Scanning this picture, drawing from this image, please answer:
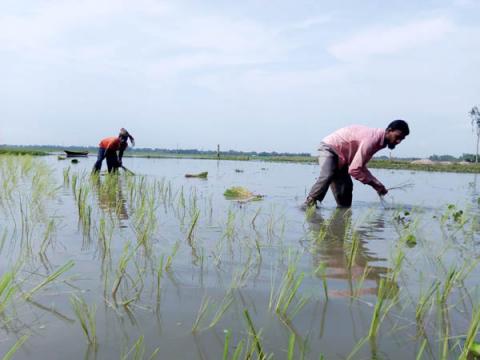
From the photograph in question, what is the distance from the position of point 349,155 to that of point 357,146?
0.15 m

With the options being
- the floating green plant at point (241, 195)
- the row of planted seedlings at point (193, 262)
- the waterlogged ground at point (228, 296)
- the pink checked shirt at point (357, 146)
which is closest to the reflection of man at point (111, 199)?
the row of planted seedlings at point (193, 262)

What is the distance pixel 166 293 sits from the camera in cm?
195

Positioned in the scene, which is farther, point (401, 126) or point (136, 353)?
point (401, 126)

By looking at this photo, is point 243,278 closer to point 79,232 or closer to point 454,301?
point 454,301

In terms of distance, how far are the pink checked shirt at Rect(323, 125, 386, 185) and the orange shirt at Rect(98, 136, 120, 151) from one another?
4818 mm

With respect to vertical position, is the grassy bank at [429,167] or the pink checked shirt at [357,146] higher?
the pink checked shirt at [357,146]

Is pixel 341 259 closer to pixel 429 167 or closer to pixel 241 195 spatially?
pixel 241 195

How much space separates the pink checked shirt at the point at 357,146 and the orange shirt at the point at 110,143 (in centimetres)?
482

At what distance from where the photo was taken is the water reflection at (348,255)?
222 centimetres

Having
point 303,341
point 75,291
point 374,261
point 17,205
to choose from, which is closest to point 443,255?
point 374,261

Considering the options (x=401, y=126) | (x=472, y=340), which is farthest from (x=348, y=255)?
(x=401, y=126)

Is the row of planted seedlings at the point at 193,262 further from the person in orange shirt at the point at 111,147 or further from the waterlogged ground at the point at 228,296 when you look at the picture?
the person in orange shirt at the point at 111,147

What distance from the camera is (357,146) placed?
202 inches

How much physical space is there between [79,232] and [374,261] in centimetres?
215
